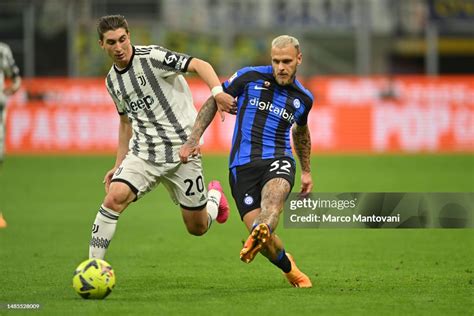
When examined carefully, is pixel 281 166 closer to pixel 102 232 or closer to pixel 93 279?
pixel 102 232

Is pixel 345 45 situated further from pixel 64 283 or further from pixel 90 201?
pixel 64 283

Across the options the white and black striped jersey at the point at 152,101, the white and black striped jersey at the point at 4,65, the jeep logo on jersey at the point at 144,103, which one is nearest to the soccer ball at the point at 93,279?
the white and black striped jersey at the point at 152,101

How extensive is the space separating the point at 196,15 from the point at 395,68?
22.9ft

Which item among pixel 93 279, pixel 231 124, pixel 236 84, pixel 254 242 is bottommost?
pixel 231 124

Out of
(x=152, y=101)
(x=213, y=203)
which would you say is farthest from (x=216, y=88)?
(x=213, y=203)

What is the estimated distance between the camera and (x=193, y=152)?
856 cm

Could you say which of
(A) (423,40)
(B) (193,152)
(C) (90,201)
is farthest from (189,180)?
(A) (423,40)

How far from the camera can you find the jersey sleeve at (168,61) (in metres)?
8.95

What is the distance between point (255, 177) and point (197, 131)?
68 centimetres

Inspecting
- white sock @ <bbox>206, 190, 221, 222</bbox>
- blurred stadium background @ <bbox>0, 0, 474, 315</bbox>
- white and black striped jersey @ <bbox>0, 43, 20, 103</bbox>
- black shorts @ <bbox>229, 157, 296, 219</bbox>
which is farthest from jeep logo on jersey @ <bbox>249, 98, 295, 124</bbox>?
white and black striped jersey @ <bbox>0, 43, 20, 103</bbox>

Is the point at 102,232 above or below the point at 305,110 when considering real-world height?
below

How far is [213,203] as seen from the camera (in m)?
10.5

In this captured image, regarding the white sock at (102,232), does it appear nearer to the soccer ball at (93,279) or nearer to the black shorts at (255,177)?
the soccer ball at (93,279)

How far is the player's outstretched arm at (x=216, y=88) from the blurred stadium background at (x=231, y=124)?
2.22 meters
